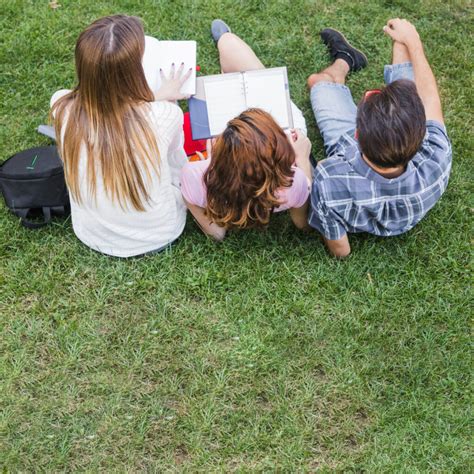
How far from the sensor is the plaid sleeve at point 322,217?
2883 millimetres

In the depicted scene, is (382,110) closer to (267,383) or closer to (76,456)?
(267,383)

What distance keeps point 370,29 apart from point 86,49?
2436 millimetres

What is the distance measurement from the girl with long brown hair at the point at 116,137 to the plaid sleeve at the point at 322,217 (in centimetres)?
73

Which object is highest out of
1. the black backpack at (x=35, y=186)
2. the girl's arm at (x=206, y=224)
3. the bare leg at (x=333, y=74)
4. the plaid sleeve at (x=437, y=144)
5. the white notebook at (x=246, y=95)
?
the white notebook at (x=246, y=95)

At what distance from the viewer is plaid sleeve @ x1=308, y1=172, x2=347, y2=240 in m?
2.88

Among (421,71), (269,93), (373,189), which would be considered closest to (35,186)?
(269,93)

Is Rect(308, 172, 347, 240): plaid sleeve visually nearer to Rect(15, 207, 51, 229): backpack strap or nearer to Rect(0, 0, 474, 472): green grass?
Rect(0, 0, 474, 472): green grass

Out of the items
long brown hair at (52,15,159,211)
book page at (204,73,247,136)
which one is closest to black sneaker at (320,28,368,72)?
book page at (204,73,247,136)

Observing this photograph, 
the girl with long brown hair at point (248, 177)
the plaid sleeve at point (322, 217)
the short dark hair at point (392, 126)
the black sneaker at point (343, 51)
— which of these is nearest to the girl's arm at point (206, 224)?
the girl with long brown hair at point (248, 177)

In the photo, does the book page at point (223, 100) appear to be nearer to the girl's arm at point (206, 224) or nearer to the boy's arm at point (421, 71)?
the girl's arm at point (206, 224)

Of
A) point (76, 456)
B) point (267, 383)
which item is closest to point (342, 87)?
point (267, 383)

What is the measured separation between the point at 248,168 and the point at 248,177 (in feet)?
0.19

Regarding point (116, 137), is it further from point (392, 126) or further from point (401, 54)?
point (401, 54)

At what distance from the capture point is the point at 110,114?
2.60 meters
